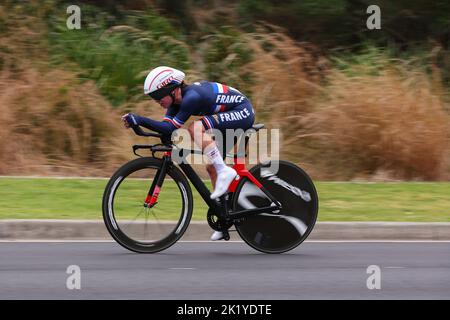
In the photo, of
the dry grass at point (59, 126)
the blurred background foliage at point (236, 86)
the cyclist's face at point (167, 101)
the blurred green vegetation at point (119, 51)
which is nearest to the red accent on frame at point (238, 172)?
the cyclist's face at point (167, 101)

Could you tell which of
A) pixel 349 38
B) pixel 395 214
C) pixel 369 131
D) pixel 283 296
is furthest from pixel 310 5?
pixel 283 296

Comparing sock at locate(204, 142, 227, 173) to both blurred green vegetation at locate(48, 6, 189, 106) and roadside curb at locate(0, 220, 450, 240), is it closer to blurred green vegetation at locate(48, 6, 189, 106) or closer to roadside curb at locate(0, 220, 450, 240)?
roadside curb at locate(0, 220, 450, 240)

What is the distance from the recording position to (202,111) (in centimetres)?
905

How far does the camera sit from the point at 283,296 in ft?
23.9

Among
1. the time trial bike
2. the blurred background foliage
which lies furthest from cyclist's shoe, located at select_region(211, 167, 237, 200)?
the blurred background foliage

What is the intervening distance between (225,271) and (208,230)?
6.70ft

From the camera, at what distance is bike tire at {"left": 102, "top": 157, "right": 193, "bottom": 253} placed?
29.1 feet

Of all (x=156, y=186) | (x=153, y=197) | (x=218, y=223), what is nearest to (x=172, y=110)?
(x=156, y=186)

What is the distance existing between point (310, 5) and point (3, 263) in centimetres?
1414

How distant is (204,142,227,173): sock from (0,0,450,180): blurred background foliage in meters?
6.58

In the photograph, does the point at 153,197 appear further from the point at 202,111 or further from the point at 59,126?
the point at 59,126

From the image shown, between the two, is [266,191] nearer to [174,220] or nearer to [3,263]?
[174,220]

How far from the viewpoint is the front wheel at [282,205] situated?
920 cm

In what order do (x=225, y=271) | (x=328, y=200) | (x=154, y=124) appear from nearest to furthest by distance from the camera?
(x=225, y=271)
(x=154, y=124)
(x=328, y=200)
